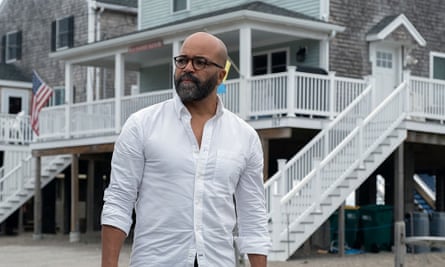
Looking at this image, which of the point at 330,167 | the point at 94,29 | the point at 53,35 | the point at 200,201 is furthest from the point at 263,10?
the point at 200,201

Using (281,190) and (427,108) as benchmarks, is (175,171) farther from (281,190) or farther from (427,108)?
(427,108)

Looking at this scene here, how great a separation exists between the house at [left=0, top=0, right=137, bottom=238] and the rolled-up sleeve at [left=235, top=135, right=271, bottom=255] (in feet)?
83.5

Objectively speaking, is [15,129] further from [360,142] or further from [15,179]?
[360,142]

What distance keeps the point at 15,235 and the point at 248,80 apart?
453 inches

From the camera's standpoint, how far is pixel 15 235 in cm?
2941

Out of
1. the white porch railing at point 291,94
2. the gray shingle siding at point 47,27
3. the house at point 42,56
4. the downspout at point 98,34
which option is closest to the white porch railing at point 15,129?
the house at point 42,56

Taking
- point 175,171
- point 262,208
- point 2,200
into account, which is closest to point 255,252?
point 262,208

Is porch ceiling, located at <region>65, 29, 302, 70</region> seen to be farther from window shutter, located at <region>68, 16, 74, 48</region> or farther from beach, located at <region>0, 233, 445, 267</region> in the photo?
window shutter, located at <region>68, 16, 74, 48</region>

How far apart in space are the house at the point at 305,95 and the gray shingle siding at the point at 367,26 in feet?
0.10

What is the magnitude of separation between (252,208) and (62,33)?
1265 inches

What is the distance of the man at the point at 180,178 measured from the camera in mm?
4164

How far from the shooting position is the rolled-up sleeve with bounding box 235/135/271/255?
14.5 ft

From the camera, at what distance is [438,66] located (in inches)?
1040

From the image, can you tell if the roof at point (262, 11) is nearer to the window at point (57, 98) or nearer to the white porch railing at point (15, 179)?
the white porch railing at point (15, 179)
